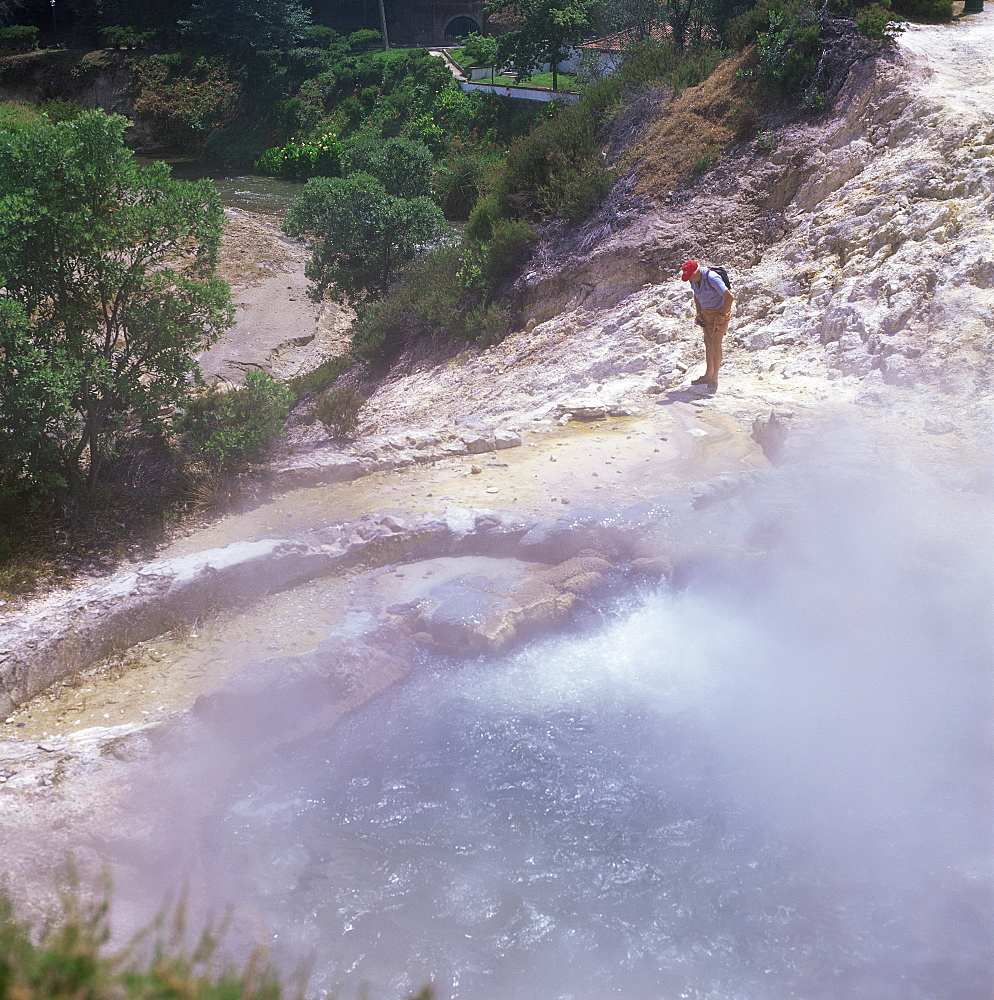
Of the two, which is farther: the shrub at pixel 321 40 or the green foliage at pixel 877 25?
the shrub at pixel 321 40

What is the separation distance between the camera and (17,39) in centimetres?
4309

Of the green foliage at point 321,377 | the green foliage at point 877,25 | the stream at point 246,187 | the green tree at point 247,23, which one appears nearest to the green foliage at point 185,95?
the green tree at point 247,23

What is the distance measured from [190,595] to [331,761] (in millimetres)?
1943

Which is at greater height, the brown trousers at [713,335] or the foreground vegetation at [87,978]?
the foreground vegetation at [87,978]

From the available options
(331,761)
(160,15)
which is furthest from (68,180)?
(160,15)

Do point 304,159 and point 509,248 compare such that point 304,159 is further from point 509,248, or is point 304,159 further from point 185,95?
point 509,248

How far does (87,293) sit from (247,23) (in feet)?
134

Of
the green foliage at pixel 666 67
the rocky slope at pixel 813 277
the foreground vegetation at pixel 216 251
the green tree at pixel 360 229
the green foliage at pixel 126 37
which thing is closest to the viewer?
the foreground vegetation at pixel 216 251

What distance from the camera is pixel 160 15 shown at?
45812 mm

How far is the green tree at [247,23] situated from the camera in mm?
41969

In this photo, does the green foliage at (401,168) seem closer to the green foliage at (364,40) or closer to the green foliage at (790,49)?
the green foliage at (790,49)

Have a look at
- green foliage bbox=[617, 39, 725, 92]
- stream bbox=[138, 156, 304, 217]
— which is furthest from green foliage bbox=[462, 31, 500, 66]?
green foliage bbox=[617, 39, 725, 92]

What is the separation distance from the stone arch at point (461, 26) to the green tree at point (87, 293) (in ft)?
156

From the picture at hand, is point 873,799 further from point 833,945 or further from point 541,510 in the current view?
point 541,510
